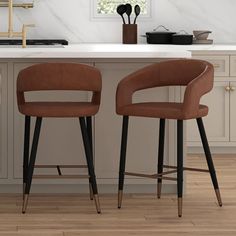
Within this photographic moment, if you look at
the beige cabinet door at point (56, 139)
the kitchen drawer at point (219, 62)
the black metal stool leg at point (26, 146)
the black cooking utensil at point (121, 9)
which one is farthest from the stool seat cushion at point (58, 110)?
the black cooking utensil at point (121, 9)

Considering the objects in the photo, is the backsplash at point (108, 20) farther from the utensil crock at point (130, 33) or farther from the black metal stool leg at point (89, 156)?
the black metal stool leg at point (89, 156)

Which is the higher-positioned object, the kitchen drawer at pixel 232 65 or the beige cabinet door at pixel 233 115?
the kitchen drawer at pixel 232 65

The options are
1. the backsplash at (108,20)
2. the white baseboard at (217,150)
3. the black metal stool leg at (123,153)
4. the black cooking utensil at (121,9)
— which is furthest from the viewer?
the backsplash at (108,20)

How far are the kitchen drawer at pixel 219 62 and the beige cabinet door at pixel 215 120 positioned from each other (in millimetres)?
129

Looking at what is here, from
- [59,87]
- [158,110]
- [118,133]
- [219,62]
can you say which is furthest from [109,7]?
[158,110]

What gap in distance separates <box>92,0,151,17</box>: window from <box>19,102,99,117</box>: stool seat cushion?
2.83 meters

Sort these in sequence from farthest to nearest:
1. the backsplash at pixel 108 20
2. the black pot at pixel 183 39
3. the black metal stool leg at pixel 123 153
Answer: the backsplash at pixel 108 20 → the black pot at pixel 183 39 → the black metal stool leg at pixel 123 153

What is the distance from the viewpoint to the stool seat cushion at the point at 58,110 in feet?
14.2

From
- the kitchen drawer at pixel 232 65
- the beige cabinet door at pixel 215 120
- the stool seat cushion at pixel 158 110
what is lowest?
the beige cabinet door at pixel 215 120

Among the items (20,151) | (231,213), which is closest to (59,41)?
(20,151)

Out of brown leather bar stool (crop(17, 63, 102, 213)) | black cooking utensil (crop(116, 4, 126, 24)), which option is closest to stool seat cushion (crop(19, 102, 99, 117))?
brown leather bar stool (crop(17, 63, 102, 213))

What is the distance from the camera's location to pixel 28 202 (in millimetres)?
4707

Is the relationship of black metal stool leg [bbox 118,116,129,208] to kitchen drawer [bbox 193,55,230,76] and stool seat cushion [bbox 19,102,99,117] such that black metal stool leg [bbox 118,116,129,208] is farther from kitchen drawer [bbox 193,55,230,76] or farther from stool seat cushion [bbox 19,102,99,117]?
kitchen drawer [bbox 193,55,230,76]

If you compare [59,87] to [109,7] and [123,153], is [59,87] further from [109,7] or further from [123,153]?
[109,7]
